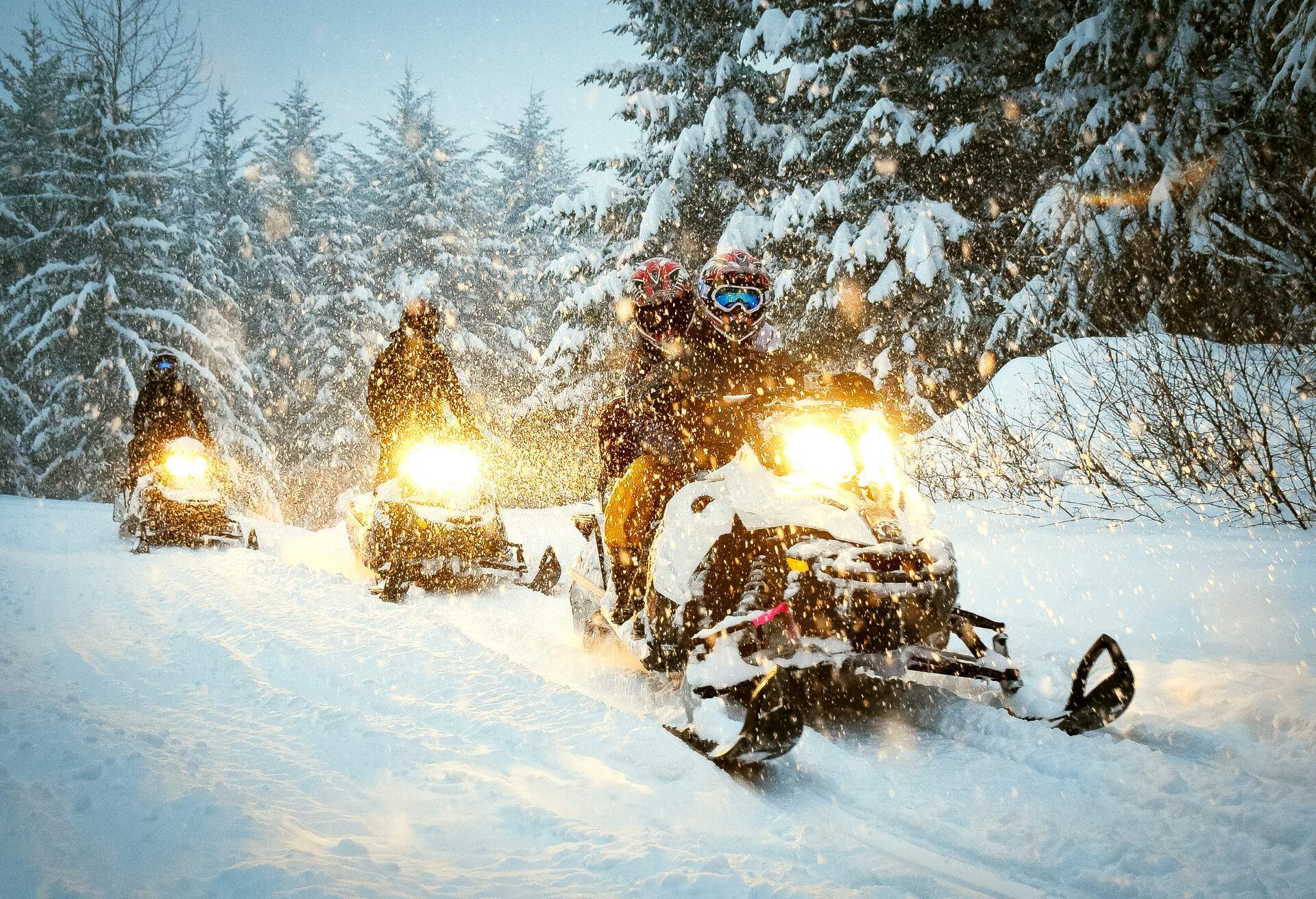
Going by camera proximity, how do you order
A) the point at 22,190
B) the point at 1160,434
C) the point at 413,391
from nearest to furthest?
the point at 1160,434, the point at 413,391, the point at 22,190

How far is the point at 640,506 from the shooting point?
168 inches

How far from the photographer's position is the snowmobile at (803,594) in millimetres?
2861

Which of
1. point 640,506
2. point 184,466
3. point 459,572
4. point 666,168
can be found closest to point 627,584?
Result: point 640,506

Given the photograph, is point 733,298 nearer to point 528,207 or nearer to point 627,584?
point 627,584

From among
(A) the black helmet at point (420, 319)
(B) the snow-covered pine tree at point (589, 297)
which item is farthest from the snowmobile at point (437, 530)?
(B) the snow-covered pine tree at point (589, 297)

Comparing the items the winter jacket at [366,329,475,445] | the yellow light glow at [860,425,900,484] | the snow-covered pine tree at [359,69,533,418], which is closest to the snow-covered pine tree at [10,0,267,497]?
the snow-covered pine tree at [359,69,533,418]

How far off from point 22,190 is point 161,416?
16019 millimetres

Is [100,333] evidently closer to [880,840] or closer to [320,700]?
[320,700]

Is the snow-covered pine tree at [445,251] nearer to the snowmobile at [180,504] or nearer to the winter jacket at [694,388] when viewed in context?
the snowmobile at [180,504]

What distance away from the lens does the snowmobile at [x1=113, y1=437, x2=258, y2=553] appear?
28.8 feet

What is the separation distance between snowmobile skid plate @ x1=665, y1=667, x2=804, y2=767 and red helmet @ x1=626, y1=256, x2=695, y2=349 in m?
2.59

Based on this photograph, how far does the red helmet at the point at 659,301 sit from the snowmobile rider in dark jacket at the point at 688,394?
263mm

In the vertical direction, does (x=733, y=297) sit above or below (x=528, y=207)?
below

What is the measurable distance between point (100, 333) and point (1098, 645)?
2163 cm
